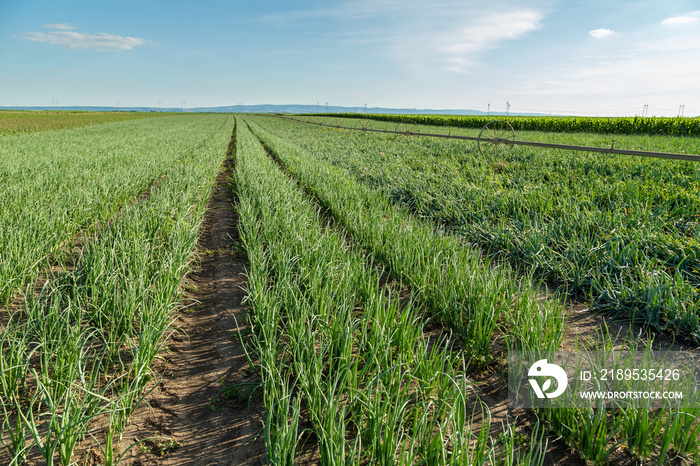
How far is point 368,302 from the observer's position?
8.38 ft

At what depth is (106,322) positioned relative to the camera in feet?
8.69

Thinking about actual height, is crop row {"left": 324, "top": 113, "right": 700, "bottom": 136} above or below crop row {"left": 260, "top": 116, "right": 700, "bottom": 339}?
above

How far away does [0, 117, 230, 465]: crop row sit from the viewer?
5.40 ft

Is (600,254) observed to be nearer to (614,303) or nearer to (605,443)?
(614,303)

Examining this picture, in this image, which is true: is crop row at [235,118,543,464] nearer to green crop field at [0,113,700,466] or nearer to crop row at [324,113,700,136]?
green crop field at [0,113,700,466]

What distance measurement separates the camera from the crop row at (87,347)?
64.8 inches

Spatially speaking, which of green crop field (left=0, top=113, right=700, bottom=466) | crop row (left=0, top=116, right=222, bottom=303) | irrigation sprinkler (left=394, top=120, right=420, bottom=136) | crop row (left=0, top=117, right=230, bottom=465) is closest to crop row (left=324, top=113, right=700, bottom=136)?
irrigation sprinkler (left=394, top=120, right=420, bottom=136)

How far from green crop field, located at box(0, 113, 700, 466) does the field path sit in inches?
3.3

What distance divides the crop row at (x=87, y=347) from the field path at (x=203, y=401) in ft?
0.45

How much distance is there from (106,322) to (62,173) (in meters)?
6.09

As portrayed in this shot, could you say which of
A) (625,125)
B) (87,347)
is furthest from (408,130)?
(87,347)

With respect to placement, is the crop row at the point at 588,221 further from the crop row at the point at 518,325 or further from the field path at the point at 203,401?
the field path at the point at 203,401

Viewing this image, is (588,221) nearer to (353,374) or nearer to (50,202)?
(353,374)

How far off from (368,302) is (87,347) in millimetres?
1960
